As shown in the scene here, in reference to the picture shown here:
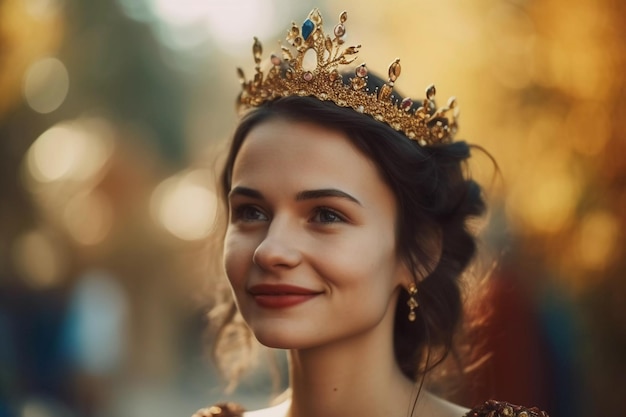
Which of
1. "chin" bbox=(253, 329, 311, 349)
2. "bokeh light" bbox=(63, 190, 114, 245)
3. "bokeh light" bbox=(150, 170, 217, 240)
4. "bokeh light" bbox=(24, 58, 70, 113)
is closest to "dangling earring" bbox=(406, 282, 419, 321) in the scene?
"chin" bbox=(253, 329, 311, 349)

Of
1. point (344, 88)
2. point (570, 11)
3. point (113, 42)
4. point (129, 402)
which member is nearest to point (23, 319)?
point (129, 402)

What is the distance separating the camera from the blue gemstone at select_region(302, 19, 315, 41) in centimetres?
236

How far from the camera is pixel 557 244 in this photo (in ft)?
14.8

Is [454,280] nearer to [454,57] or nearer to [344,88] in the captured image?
[344,88]

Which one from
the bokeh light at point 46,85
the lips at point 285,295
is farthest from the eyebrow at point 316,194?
the bokeh light at point 46,85

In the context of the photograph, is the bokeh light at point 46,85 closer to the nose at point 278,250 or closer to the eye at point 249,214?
the eye at point 249,214

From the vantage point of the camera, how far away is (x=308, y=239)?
213 centimetres

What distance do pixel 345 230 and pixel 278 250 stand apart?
19 cm

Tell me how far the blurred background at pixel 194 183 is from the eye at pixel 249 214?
0.55 metres

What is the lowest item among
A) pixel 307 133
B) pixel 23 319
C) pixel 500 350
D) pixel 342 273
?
pixel 23 319

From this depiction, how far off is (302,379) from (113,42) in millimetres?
8912

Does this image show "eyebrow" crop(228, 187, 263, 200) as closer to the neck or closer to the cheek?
the cheek

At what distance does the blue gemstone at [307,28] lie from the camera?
2361 millimetres

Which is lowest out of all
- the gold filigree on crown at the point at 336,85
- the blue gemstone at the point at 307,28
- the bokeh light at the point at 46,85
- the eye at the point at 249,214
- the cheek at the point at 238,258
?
the cheek at the point at 238,258
